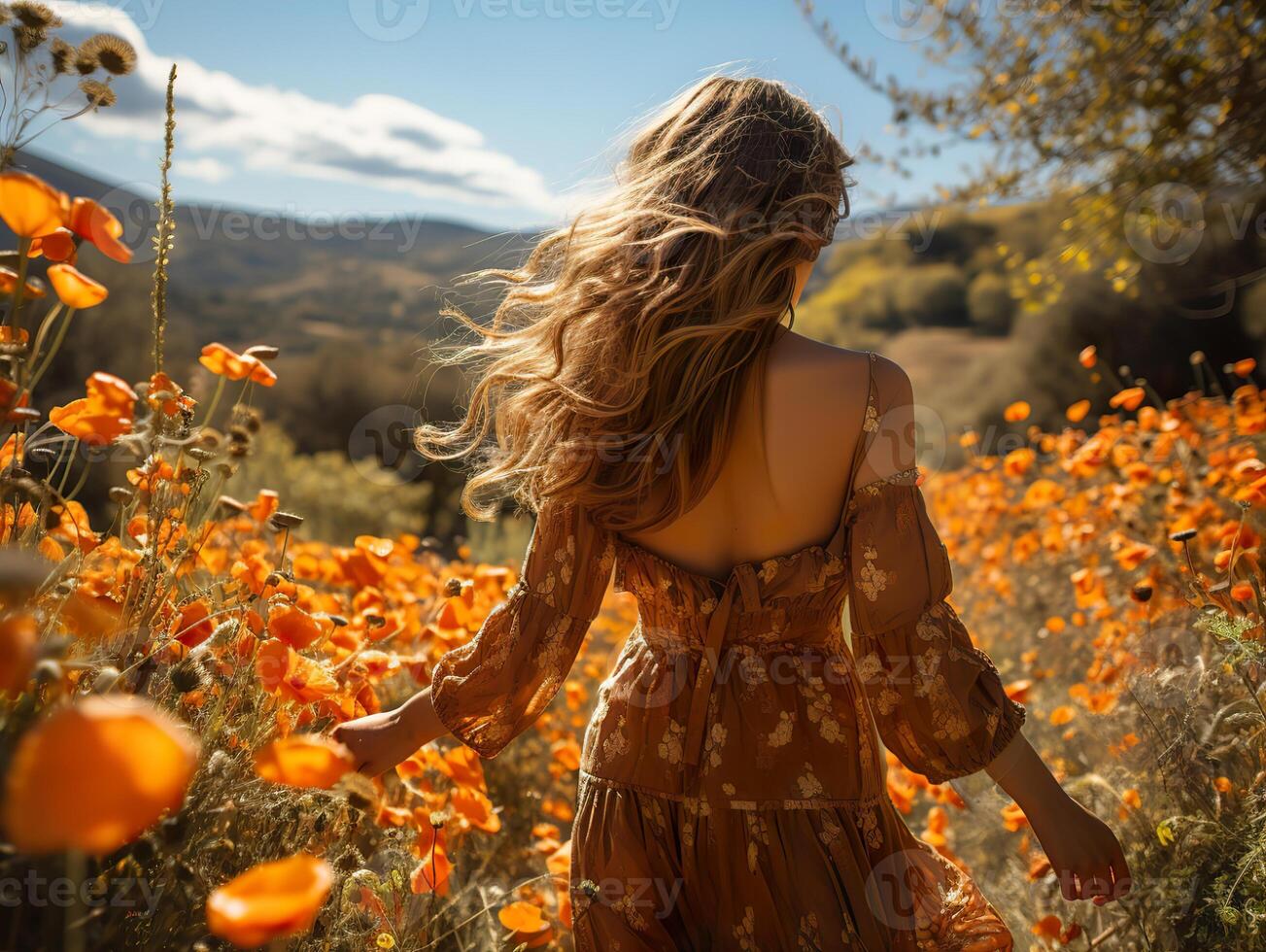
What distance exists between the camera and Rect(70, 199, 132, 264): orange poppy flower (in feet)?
4.02

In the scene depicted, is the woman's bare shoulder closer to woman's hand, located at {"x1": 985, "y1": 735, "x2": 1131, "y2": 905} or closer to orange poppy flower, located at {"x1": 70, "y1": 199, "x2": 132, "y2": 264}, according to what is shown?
woman's hand, located at {"x1": 985, "y1": 735, "x2": 1131, "y2": 905}

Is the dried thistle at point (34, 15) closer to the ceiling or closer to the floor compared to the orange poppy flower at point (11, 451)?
closer to the ceiling

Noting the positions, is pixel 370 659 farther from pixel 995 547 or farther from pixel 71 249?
pixel 995 547

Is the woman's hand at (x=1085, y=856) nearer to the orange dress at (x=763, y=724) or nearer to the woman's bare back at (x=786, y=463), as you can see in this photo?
the orange dress at (x=763, y=724)

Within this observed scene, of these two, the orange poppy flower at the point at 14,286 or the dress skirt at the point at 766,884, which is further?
the dress skirt at the point at 766,884

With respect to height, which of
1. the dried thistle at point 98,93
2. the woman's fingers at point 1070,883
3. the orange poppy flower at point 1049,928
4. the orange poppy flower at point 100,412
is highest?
the dried thistle at point 98,93

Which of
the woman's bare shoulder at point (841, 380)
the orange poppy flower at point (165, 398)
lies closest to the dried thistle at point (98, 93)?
the orange poppy flower at point (165, 398)

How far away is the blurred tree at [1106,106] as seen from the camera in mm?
3924

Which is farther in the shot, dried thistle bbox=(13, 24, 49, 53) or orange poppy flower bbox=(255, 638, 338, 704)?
dried thistle bbox=(13, 24, 49, 53)

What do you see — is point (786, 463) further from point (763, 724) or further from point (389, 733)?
point (389, 733)

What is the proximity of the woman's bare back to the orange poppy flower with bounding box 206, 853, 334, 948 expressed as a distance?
3.38 feet

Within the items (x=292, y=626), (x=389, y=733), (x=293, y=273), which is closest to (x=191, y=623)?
(x=292, y=626)

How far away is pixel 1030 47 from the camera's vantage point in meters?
4.59

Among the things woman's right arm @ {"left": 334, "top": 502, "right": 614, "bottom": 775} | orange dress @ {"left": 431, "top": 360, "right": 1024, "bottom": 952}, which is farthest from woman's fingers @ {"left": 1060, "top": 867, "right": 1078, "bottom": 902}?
woman's right arm @ {"left": 334, "top": 502, "right": 614, "bottom": 775}
